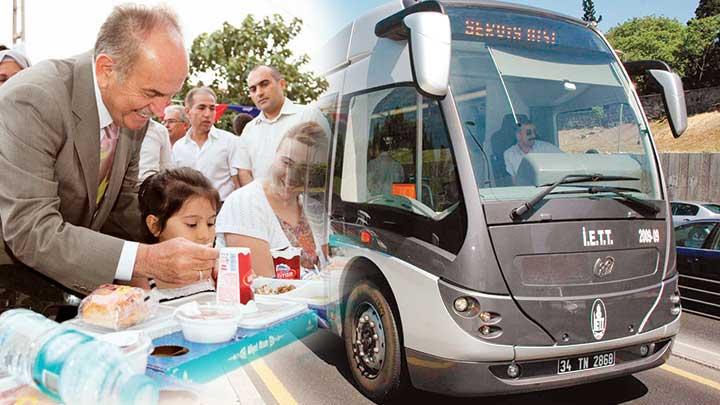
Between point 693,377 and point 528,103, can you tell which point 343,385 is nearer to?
point 528,103

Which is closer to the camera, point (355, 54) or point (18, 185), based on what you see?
point (18, 185)

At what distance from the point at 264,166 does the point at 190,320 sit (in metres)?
0.43

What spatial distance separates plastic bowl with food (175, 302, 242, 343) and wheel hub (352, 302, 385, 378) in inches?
54.1

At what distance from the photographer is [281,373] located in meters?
1.24

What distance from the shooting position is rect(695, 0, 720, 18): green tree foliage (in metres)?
9.65

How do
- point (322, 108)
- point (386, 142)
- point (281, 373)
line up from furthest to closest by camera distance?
point (386, 142) < point (322, 108) < point (281, 373)

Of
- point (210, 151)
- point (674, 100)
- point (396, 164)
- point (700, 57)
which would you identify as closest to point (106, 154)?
point (210, 151)

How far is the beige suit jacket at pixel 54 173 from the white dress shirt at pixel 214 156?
0.28 meters

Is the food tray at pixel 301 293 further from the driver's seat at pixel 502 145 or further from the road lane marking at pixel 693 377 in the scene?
the road lane marking at pixel 693 377

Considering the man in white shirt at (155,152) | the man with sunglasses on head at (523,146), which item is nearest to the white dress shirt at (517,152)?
the man with sunglasses on head at (523,146)

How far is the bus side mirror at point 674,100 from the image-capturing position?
275 centimetres

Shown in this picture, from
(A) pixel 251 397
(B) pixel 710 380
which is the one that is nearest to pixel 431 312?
(A) pixel 251 397

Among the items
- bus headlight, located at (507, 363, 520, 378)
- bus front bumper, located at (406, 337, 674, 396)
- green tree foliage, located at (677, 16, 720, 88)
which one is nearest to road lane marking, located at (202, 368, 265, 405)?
bus front bumper, located at (406, 337, 674, 396)

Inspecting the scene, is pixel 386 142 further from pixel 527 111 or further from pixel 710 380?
pixel 710 380
